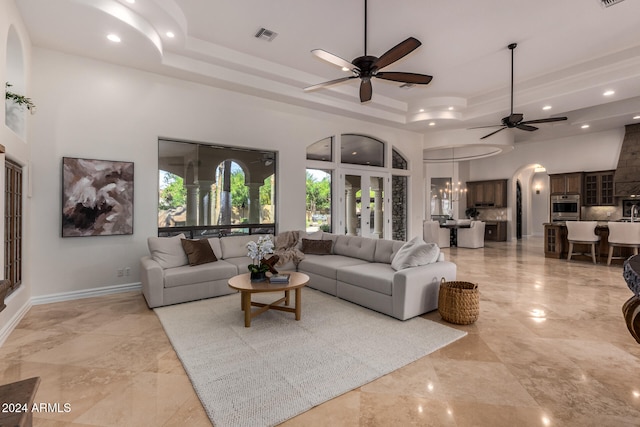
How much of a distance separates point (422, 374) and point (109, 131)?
4999 mm

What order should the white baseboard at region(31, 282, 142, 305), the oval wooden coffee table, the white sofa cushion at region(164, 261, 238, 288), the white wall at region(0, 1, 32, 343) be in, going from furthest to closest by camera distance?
the white baseboard at region(31, 282, 142, 305)
the white sofa cushion at region(164, 261, 238, 288)
the oval wooden coffee table
the white wall at region(0, 1, 32, 343)

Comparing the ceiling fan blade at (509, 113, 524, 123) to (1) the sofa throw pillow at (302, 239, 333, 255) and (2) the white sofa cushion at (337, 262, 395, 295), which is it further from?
(1) the sofa throw pillow at (302, 239, 333, 255)

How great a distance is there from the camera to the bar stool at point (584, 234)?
6945 mm

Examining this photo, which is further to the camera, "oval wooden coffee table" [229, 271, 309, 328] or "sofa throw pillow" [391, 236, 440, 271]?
"sofa throw pillow" [391, 236, 440, 271]

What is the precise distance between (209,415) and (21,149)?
3.76 meters

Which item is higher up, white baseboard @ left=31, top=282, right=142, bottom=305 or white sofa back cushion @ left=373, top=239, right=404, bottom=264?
white sofa back cushion @ left=373, top=239, right=404, bottom=264

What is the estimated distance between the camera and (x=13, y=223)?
11.6ft

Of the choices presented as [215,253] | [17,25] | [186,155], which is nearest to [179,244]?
[215,253]

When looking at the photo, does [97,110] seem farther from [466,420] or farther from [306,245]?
[466,420]

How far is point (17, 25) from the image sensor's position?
3338mm

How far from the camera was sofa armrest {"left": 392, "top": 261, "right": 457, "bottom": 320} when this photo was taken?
3496mm

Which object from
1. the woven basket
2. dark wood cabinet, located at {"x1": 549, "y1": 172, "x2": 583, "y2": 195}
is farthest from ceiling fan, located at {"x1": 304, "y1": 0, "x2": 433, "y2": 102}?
dark wood cabinet, located at {"x1": 549, "y1": 172, "x2": 583, "y2": 195}

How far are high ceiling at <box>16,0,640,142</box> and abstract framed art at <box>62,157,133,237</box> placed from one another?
151cm

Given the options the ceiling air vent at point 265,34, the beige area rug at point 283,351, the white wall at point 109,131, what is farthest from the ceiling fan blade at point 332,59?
the white wall at point 109,131
